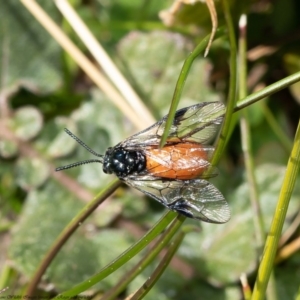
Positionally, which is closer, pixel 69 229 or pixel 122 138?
pixel 69 229

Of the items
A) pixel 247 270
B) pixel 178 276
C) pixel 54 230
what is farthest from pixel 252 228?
pixel 54 230

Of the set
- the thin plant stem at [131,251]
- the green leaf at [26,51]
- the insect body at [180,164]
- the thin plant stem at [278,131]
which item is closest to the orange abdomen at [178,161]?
the insect body at [180,164]

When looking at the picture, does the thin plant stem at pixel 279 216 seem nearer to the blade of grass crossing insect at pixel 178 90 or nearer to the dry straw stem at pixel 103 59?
the blade of grass crossing insect at pixel 178 90

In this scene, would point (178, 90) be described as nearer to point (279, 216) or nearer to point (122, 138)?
point (279, 216)

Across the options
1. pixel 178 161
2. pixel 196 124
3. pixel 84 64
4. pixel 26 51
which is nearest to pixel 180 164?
pixel 178 161

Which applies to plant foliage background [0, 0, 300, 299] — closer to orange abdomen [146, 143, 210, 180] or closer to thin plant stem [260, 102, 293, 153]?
thin plant stem [260, 102, 293, 153]
